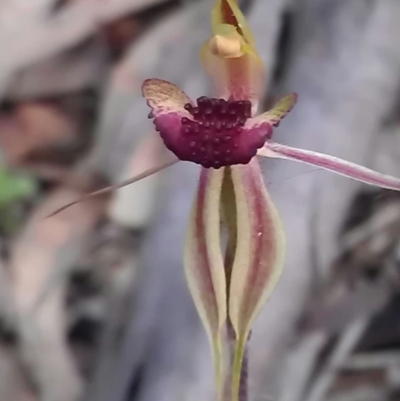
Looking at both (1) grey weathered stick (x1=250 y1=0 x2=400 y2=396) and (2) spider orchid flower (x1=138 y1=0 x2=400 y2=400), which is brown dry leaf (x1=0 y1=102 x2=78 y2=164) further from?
(2) spider orchid flower (x1=138 y1=0 x2=400 y2=400)

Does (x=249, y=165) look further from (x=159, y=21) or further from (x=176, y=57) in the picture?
(x=159, y=21)

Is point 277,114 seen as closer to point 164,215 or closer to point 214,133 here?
point 214,133

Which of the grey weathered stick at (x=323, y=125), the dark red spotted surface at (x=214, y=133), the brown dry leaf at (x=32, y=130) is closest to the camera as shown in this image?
the dark red spotted surface at (x=214, y=133)

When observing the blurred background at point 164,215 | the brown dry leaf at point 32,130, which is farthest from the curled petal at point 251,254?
the brown dry leaf at point 32,130

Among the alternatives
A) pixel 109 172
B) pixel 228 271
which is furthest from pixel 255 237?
pixel 109 172

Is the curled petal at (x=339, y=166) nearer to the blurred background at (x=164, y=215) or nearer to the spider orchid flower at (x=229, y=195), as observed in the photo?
the spider orchid flower at (x=229, y=195)

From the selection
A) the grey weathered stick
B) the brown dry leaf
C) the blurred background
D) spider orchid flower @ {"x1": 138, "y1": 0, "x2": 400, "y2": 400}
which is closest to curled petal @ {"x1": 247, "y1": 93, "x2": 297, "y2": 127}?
spider orchid flower @ {"x1": 138, "y1": 0, "x2": 400, "y2": 400}
